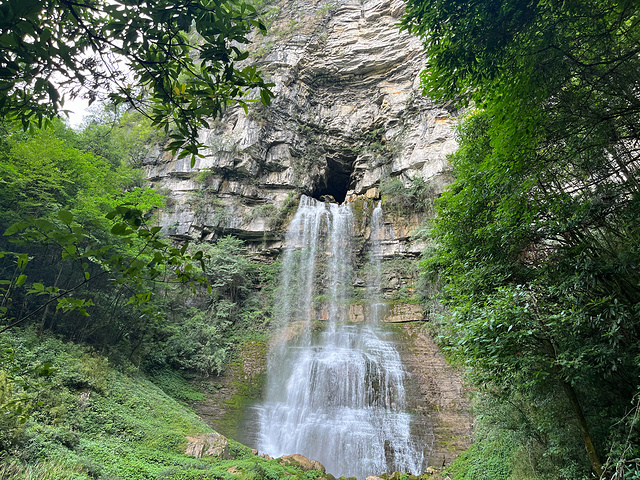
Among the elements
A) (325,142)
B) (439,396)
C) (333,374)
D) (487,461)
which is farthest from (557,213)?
(325,142)

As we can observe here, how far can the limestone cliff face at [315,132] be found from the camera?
18.4 metres

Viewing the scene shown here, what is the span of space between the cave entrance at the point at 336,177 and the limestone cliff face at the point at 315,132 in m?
0.07

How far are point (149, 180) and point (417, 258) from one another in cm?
1576

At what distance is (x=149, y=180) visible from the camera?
19406mm

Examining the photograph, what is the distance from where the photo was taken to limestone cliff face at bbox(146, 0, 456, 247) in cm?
1838

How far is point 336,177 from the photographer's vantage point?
946 inches

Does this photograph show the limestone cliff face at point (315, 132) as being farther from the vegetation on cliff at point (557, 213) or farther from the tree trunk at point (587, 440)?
the tree trunk at point (587, 440)

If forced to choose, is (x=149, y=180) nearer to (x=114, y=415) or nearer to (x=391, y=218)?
(x=391, y=218)

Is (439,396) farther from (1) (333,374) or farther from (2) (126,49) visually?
(2) (126,49)

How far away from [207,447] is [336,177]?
19778 millimetres

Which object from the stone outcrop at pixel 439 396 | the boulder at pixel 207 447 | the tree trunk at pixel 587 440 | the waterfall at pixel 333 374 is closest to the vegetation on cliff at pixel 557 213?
the tree trunk at pixel 587 440

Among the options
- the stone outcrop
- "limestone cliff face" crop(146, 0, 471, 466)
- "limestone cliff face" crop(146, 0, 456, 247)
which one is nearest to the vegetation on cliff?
the stone outcrop

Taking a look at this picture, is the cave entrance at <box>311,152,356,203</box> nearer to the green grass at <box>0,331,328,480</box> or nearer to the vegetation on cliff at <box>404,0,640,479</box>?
the green grass at <box>0,331,328,480</box>

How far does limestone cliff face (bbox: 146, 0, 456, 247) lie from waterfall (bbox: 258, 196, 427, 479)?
336 cm
